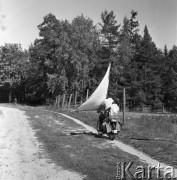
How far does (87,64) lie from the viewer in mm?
52625

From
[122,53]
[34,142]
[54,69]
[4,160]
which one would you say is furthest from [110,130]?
[122,53]

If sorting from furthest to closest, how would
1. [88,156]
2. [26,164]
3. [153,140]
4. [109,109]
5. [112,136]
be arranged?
[109,109] → [112,136] → [153,140] → [88,156] → [26,164]

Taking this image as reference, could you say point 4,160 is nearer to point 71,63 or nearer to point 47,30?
point 71,63

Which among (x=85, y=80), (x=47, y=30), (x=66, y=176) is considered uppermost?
(x=47, y=30)

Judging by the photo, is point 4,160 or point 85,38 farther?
point 85,38

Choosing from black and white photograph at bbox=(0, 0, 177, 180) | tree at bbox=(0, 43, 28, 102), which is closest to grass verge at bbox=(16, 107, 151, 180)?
black and white photograph at bbox=(0, 0, 177, 180)

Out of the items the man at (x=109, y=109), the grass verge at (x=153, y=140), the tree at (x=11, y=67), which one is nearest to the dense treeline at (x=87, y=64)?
the tree at (x=11, y=67)

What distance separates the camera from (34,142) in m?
12.2

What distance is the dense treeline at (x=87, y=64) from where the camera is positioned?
164ft

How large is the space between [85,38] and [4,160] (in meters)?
44.5

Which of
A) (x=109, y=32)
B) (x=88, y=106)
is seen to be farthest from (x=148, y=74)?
(x=88, y=106)

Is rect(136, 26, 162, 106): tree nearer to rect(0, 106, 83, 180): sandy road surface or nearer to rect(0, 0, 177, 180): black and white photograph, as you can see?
rect(0, 0, 177, 180): black and white photograph

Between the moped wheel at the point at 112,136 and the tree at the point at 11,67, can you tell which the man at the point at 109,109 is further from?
the tree at the point at 11,67

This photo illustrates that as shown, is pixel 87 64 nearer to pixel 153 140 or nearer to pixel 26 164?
pixel 153 140
